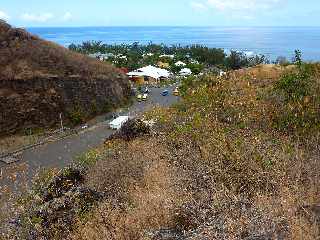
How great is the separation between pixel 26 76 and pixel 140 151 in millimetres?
18747

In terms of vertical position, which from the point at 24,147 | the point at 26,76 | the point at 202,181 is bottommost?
the point at 24,147

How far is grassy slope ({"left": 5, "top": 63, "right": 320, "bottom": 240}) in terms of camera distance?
3953mm

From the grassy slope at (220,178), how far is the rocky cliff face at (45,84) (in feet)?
54.0

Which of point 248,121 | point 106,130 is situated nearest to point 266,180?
point 248,121

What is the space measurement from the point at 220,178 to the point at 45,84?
21985 millimetres

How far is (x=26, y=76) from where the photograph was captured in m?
25.5

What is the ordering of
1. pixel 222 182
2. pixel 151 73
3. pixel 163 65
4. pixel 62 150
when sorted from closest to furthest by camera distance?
pixel 222 182, pixel 62 150, pixel 151 73, pixel 163 65

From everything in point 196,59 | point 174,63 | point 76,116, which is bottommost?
point 196,59

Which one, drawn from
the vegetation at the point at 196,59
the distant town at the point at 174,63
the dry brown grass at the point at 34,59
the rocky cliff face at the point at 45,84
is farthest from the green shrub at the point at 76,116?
the vegetation at the point at 196,59

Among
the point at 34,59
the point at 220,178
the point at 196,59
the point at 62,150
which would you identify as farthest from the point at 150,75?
the point at 220,178

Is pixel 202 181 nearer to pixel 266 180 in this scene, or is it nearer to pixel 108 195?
pixel 266 180

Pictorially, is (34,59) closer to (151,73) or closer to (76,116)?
(76,116)

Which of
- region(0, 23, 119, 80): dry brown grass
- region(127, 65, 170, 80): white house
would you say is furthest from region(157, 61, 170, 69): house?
region(0, 23, 119, 80): dry brown grass

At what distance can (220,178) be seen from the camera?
5293 millimetres
